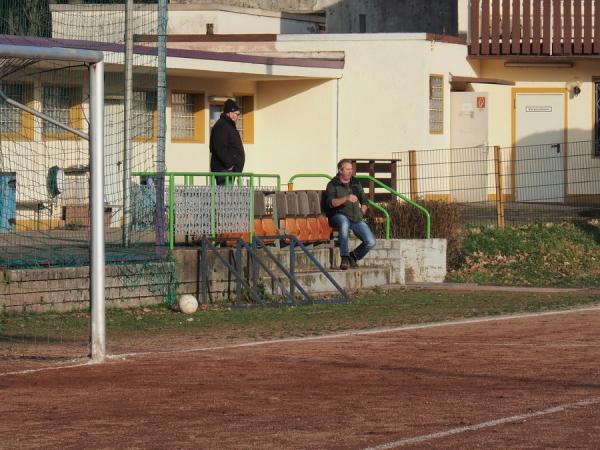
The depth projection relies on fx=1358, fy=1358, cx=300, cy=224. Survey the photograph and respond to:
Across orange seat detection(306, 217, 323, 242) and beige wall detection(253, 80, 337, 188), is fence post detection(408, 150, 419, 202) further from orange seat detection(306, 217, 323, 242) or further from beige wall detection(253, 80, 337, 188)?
orange seat detection(306, 217, 323, 242)

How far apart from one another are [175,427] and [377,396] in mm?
1811

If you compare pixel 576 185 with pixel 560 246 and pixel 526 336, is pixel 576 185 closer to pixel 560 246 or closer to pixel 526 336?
pixel 560 246

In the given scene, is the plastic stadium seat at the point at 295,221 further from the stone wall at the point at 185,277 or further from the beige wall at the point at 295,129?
the beige wall at the point at 295,129

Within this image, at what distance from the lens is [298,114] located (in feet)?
97.2

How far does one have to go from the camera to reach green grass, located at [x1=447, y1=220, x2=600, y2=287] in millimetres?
22250

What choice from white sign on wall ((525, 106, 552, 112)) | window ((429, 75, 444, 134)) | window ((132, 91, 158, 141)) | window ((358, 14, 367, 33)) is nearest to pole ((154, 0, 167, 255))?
window ((132, 91, 158, 141))

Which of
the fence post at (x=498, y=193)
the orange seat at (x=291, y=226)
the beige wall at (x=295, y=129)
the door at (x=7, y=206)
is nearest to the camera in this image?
the door at (x=7, y=206)

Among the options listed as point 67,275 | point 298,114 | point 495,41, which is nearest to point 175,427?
point 67,275

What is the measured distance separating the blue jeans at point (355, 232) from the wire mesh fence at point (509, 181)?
15.9ft

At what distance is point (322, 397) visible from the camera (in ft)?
33.1

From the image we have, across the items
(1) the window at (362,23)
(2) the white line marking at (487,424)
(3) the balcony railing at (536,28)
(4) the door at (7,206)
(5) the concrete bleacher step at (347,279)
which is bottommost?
(2) the white line marking at (487,424)

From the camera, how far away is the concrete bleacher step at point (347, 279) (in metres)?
19.0

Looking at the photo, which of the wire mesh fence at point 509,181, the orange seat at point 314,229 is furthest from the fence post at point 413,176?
the orange seat at point 314,229

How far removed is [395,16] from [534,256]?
15293 mm
